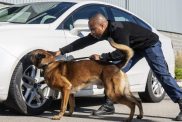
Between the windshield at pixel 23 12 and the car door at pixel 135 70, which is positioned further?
the car door at pixel 135 70

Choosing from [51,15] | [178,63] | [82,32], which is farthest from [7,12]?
[178,63]

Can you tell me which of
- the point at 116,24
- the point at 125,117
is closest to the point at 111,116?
the point at 125,117

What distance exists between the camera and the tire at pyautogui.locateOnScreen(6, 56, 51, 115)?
6336mm

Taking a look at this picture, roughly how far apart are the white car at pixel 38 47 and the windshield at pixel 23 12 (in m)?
0.12

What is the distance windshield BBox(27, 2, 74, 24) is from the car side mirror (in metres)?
0.30

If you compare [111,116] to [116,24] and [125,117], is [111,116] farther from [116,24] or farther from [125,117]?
[116,24]

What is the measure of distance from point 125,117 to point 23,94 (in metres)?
1.46

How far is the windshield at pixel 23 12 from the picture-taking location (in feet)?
24.0

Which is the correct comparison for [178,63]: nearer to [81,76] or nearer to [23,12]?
[23,12]

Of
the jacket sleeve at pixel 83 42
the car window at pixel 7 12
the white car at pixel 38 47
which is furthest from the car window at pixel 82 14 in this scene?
the car window at pixel 7 12

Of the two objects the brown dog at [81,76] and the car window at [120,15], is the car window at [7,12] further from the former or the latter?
the car window at [120,15]

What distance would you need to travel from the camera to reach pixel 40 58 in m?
6.34

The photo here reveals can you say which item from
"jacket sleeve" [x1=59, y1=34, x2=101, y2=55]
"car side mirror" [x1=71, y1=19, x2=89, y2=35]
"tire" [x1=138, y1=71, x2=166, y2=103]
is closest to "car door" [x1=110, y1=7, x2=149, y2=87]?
"tire" [x1=138, y1=71, x2=166, y2=103]

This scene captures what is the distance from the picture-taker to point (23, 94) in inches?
256
